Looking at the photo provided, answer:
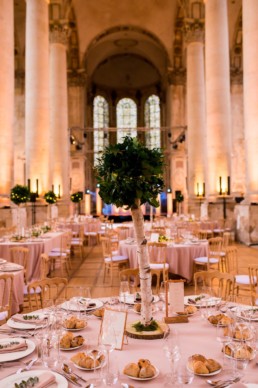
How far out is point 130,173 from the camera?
8.01 feet

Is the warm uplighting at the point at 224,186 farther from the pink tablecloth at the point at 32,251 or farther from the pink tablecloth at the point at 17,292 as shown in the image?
the pink tablecloth at the point at 17,292

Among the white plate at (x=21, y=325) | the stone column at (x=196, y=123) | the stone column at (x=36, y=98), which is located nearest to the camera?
the white plate at (x=21, y=325)

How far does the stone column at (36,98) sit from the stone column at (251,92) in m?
8.72

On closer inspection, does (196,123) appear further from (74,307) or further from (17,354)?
(17,354)

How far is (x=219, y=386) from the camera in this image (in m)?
1.86

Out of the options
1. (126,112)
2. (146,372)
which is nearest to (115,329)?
(146,372)

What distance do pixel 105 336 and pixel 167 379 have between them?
532 millimetres

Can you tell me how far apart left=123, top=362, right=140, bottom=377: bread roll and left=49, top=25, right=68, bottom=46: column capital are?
2239 cm

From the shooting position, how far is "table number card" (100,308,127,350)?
7.57ft

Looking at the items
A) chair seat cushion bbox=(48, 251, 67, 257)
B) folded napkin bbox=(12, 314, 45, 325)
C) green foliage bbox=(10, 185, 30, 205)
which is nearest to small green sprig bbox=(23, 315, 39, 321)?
folded napkin bbox=(12, 314, 45, 325)

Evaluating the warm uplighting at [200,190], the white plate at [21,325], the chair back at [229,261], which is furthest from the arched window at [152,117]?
the white plate at [21,325]

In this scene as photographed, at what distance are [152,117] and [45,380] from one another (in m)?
36.5

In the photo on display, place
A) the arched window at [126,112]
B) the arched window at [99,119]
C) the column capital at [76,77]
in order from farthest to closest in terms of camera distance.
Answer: the arched window at [126,112]
the arched window at [99,119]
the column capital at [76,77]

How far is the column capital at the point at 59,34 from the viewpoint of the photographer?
21.9m
